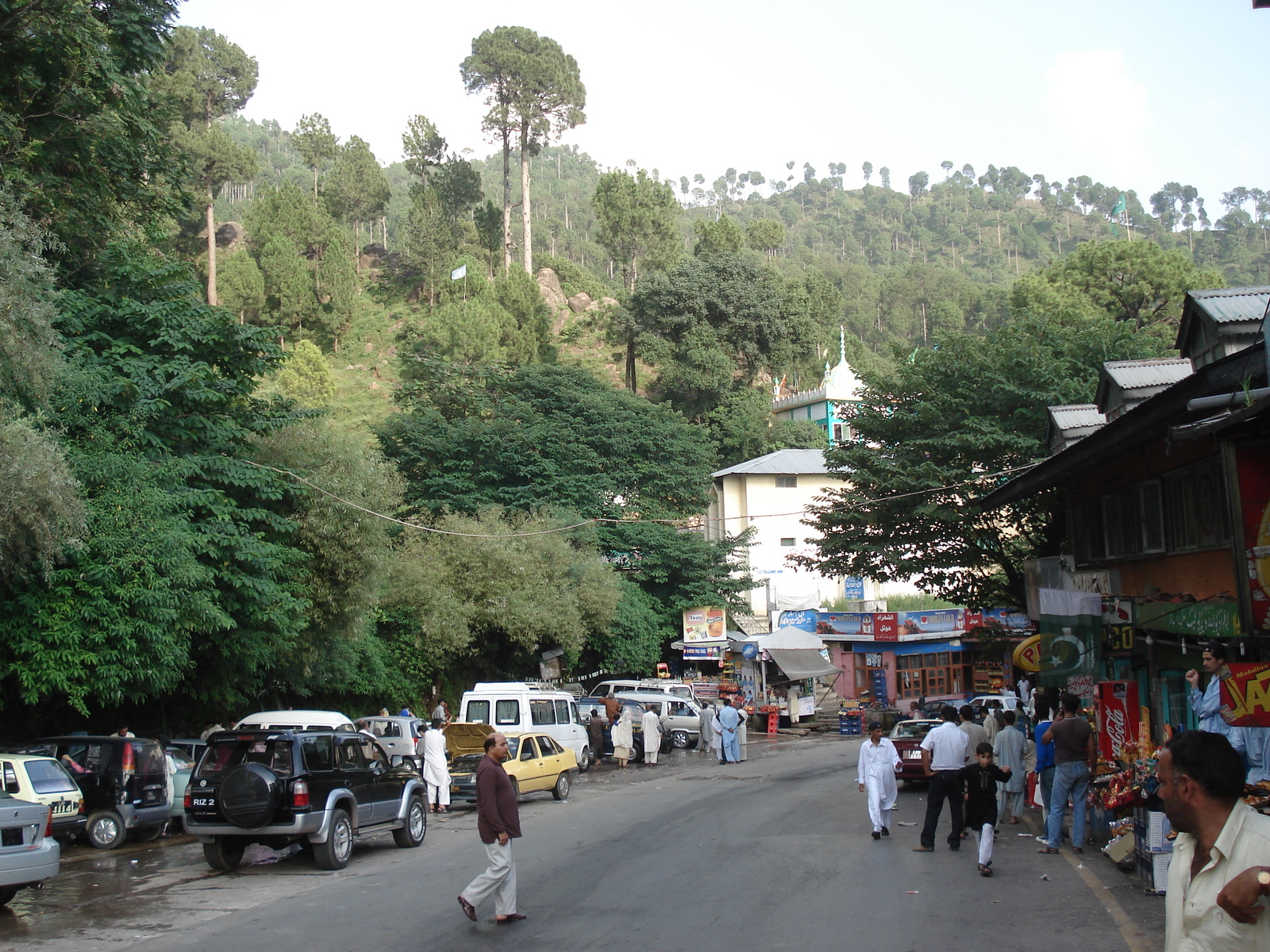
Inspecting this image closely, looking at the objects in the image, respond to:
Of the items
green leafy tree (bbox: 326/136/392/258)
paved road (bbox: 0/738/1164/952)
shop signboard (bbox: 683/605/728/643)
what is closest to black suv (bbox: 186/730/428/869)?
paved road (bbox: 0/738/1164/952)

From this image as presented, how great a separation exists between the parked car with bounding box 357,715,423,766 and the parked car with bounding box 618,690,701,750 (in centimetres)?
969

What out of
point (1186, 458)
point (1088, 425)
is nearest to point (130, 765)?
point (1186, 458)

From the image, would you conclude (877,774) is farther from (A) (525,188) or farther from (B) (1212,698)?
(A) (525,188)

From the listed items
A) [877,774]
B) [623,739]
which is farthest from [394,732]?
[877,774]

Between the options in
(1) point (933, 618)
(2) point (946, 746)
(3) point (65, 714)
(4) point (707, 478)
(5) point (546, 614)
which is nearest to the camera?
(2) point (946, 746)

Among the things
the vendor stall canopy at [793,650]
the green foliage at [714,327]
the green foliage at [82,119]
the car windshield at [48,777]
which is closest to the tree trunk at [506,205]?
the green foliage at [714,327]

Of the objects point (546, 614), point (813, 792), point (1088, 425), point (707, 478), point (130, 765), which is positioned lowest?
point (813, 792)

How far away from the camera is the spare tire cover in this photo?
11859 mm

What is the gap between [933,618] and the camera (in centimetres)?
4534

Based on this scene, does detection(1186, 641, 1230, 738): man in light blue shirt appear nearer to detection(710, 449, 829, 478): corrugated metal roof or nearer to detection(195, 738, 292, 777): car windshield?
detection(195, 738, 292, 777): car windshield

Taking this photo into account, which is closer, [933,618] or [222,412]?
[222,412]

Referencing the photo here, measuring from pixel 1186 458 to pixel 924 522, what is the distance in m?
Result: 11.8

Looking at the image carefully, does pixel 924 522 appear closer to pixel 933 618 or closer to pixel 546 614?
pixel 546 614

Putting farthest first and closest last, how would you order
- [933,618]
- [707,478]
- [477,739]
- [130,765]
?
[707,478], [933,618], [477,739], [130,765]
